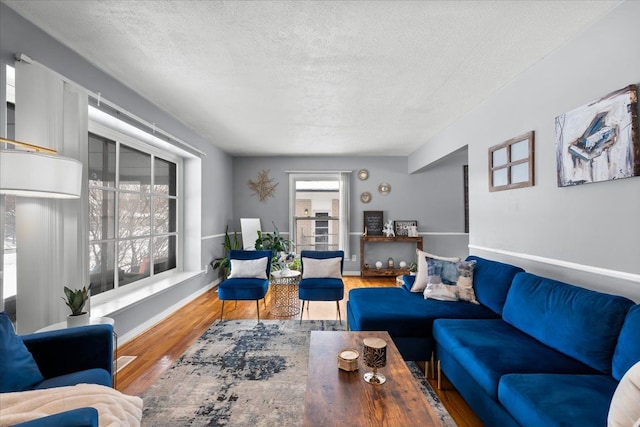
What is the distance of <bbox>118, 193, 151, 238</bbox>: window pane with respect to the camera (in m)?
3.48

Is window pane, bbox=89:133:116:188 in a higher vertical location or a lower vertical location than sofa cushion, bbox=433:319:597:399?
higher

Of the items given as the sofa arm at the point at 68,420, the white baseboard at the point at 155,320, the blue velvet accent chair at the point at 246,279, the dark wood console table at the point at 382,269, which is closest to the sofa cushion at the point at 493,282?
the blue velvet accent chair at the point at 246,279

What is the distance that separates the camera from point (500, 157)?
316 cm

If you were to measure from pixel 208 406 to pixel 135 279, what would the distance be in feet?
7.57

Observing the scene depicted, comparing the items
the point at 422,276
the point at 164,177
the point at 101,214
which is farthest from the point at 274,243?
the point at 422,276

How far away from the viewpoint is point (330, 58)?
2.50 m

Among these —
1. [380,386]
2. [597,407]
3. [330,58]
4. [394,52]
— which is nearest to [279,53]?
[330,58]

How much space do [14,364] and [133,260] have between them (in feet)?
7.95

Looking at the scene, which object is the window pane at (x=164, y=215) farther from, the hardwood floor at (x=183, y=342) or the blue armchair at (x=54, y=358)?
the blue armchair at (x=54, y=358)

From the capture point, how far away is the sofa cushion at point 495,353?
1.68m

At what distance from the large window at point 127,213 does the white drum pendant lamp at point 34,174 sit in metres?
1.52

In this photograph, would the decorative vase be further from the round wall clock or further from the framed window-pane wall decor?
the round wall clock

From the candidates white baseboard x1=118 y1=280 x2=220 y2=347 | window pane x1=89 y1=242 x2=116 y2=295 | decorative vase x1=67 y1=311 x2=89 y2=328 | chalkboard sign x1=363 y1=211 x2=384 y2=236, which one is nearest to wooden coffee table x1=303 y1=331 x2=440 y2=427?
decorative vase x1=67 y1=311 x2=89 y2=328

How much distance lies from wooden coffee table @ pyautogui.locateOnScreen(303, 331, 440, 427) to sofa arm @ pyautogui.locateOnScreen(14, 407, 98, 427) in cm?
75
